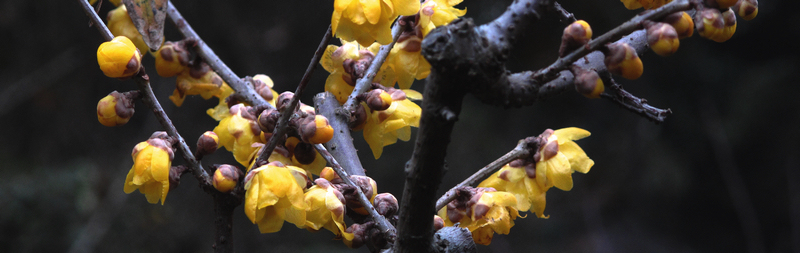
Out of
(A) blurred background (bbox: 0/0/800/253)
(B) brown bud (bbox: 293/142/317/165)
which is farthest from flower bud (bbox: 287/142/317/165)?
(A) blurred background (bbox: 0/0/800/253)

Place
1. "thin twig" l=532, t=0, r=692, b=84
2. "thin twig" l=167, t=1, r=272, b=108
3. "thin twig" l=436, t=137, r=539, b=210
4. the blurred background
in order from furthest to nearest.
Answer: the blurred background, "thin twig" l=167, t=1, r=272, b=108, "thin twig" l=436, t=137, r=539, b=210, "thin twig" l=532, t=0, r=692, b=84

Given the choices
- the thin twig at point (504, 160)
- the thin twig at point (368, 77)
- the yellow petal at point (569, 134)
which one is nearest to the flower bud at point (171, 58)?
the thin twig at point (368, 77)

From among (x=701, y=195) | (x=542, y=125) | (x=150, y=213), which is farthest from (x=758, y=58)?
(x=150, y=213)

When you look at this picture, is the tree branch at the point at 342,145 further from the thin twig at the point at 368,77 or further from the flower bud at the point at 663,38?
the flower bud at the point at 663,38

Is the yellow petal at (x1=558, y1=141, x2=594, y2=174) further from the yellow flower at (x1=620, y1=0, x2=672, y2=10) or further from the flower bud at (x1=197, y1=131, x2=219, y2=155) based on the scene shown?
the flower bud at (x1=197, y1=131, x2=219, y2=155)

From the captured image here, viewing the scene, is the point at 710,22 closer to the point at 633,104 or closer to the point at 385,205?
the point at 633,104

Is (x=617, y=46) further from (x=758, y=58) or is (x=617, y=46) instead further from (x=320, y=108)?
(x=758, y=58)
